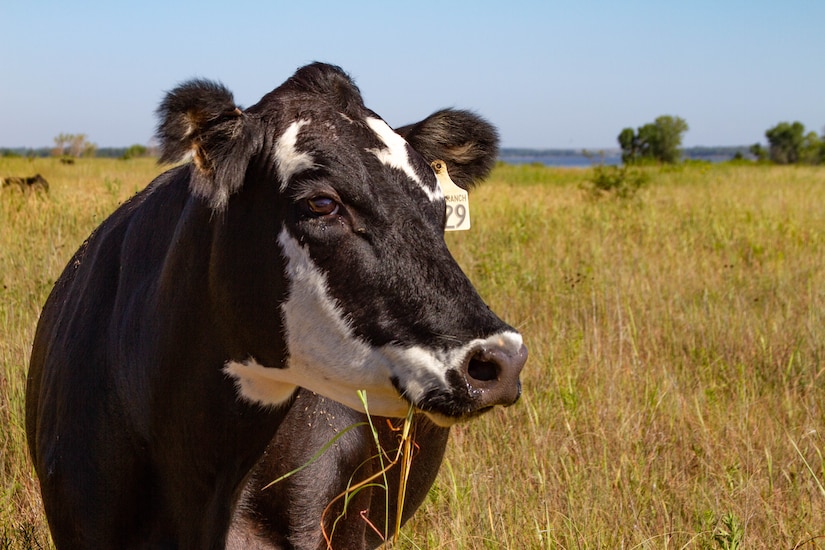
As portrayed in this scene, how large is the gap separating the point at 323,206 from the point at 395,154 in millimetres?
240

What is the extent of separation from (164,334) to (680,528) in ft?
6.76

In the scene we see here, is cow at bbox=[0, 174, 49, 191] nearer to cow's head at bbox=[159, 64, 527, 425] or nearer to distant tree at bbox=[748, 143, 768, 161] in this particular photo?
cow's head at bbox=[159, 64, 527, 425]

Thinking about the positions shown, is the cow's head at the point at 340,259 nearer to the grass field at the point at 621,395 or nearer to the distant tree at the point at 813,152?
the grass field at the point at 621,395

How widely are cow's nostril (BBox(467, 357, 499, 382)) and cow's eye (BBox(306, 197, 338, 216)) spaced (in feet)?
1.65

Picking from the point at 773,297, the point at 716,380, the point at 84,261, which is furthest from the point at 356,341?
the point at 773,297

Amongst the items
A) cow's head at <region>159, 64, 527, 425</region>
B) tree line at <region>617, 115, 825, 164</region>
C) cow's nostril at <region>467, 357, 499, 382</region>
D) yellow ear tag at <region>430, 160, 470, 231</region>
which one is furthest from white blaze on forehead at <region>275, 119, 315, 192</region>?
tree line at <region>617, 115, 825, 164</region>

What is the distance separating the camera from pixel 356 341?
200cm

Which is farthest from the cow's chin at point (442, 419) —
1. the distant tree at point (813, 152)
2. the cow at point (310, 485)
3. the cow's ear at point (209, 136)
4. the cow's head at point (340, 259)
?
the distant tree at point (813, 152)

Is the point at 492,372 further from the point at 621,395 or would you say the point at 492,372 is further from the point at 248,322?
the point at 621,395

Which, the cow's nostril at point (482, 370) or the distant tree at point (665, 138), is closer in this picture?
the cow's nostril at point (482, 370)

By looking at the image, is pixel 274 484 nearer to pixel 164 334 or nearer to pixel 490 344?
pixel 164 334

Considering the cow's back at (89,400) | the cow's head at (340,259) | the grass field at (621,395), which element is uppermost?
the cow's head at (340,259)

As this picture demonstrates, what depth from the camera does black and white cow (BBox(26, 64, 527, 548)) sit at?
1943 mm

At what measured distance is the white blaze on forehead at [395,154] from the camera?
84.1 inches
